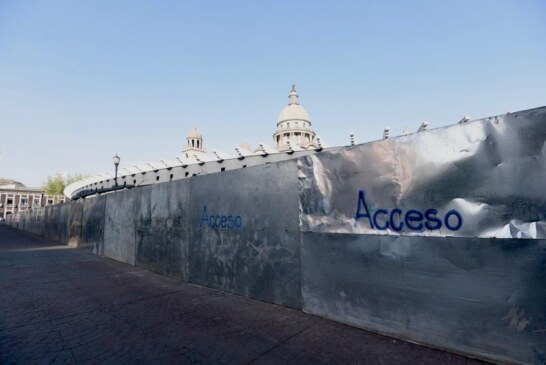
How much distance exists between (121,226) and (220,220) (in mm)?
6616

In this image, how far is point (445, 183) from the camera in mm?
3727

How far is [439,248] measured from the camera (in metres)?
3.72

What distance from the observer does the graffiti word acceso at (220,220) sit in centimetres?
640

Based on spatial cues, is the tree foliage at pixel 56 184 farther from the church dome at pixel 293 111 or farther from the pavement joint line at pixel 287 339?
the pavement joint line at pixel 287 339

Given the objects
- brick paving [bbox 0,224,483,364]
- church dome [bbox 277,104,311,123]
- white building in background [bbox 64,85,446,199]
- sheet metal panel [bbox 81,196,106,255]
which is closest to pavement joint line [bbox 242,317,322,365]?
brick paving [bbox 0,224,483,364]

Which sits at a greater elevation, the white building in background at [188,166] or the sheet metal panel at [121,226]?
the white building in background at [188,166]

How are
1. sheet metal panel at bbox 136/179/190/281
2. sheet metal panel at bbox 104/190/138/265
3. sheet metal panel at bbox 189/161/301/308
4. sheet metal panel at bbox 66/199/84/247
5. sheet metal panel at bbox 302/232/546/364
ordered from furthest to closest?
1. sheet metal panel at bbox 66/199/84/247
2. sheet metal panel at bbox 104/190/138/265
3. sheet metal panel at bbox 136/179/190/281
4. sheet metal panel at bbox 189/161/301/308
5. sheet metal panel at bbox 302/232/546/364

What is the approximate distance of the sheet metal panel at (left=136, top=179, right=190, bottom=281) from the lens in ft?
25.9

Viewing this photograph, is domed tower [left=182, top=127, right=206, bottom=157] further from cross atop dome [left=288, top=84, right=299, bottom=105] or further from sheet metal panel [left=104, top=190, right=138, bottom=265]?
sheet metal panel [left=104, top=190, right=138, bottom=265]

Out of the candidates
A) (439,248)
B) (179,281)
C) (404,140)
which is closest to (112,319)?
(179,281)

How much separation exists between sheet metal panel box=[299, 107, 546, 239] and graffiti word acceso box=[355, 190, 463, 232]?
0.01 metres

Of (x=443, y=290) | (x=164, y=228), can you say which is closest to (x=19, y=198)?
(x=164, y=228)

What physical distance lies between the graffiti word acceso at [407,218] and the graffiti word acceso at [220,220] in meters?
2.98

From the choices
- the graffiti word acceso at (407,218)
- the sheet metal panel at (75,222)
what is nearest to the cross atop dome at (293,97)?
the sheet metal panel at (75,222)
